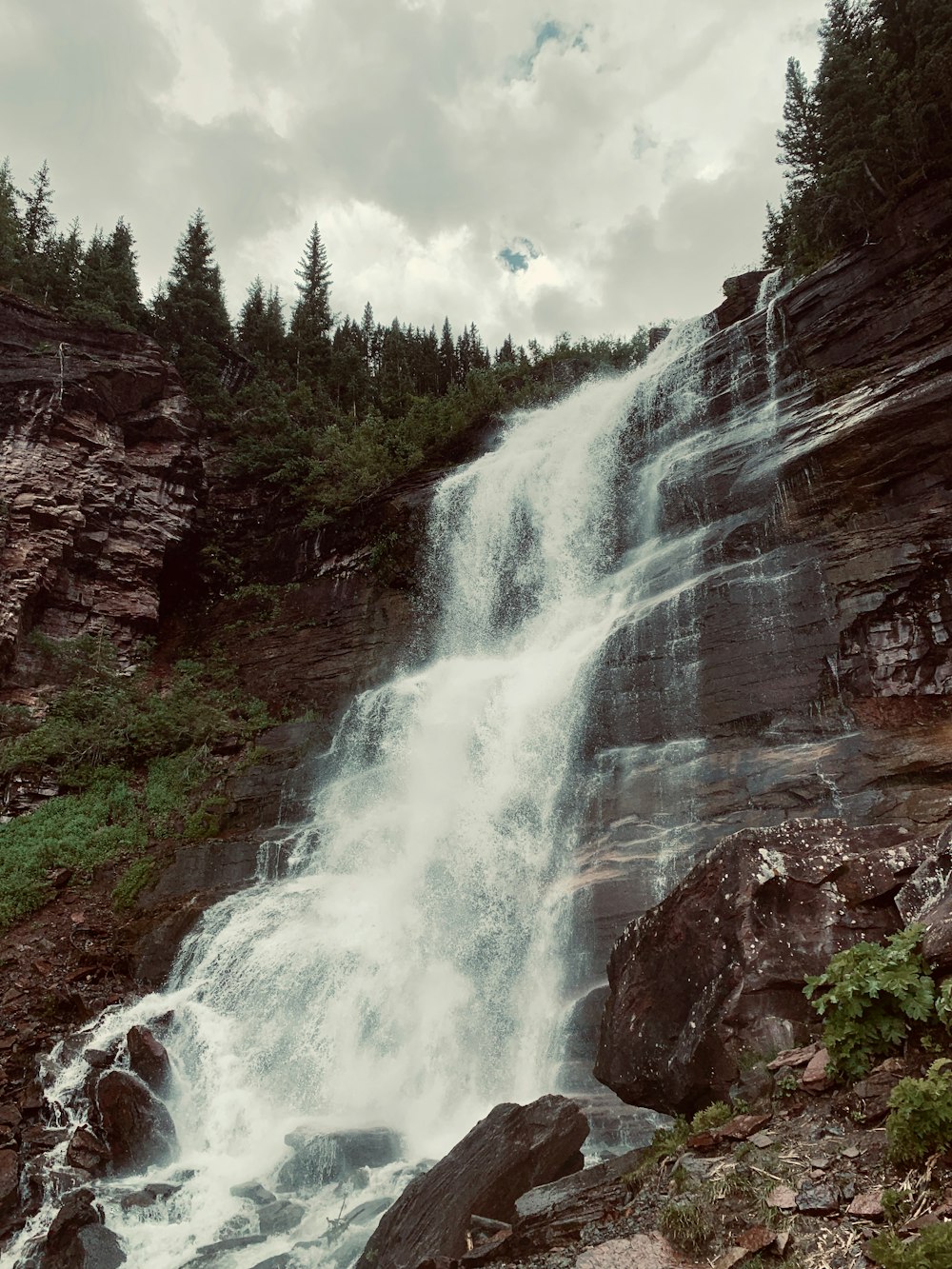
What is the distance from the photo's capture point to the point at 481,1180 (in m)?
6.97

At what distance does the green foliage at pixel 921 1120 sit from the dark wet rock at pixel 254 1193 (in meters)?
8.25

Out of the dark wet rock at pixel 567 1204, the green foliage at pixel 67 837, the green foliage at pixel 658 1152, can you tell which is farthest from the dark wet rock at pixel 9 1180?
the green foliage at pixel 658 1152

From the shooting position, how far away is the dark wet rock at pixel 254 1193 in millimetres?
9186

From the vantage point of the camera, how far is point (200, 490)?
30.2m

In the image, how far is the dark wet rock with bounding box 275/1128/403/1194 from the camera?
9.47 metres

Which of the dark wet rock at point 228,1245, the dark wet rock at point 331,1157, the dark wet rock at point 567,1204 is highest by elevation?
the dark wet rock at point 567,1204

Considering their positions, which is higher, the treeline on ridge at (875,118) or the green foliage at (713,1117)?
the treeline on ridge at (875,118)

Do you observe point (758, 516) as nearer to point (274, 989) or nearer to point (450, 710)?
point (450, 710)

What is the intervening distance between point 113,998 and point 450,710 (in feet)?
31.2

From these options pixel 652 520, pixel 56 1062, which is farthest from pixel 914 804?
pixel 56 1062

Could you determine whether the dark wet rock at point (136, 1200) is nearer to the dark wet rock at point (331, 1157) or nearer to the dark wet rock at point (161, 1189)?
the dark wet rock at point (161, 1189)

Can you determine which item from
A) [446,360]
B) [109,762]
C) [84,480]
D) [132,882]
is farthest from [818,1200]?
[446,360]

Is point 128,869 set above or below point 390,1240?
above

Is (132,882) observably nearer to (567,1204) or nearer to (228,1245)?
(228,1245)
